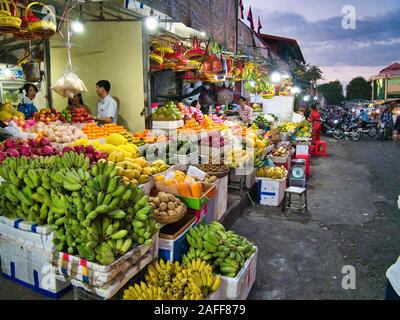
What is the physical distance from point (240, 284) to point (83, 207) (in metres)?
1.65

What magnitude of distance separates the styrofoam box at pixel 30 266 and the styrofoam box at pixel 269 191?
4450 mm

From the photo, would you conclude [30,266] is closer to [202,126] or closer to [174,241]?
[174,241]

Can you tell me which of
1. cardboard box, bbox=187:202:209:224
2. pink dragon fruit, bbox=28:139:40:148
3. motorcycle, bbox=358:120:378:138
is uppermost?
pink dragon fruit, bbox=28:139:40:148

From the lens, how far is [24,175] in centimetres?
280

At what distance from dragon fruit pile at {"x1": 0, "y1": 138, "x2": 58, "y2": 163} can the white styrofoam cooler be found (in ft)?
8.20

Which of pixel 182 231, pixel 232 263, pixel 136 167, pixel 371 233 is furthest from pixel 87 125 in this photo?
pixel 371 233

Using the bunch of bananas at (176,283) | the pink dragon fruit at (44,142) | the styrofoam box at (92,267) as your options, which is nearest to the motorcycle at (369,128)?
the pink dragon fruit at (44,142)

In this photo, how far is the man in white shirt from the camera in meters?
5.92

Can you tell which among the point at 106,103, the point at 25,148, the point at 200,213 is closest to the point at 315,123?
the point at 106,103

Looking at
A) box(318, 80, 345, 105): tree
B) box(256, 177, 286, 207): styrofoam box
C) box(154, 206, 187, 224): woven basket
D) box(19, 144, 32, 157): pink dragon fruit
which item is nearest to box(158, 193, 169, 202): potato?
box(154, 206, 187, 224): woven basket

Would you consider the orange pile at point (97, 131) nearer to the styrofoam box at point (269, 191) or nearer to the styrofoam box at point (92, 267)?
the styrofoam box at point (92, 267)

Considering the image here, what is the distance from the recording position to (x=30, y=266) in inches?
114

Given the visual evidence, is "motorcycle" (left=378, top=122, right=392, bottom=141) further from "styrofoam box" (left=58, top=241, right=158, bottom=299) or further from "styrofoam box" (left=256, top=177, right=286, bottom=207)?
"styrofoam box" (left=58, top=241, right=158, bottom=299)
